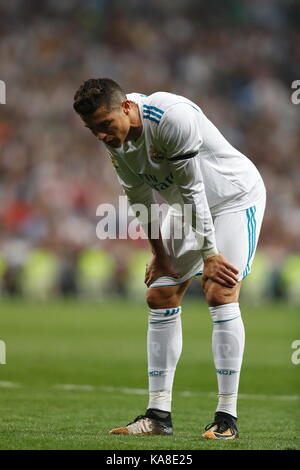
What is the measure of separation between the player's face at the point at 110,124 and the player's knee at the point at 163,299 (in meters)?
0.98

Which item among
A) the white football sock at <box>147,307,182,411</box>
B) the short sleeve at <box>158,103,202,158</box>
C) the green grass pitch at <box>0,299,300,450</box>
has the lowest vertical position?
the green grass pitch at <box>0,299,300,450</box>

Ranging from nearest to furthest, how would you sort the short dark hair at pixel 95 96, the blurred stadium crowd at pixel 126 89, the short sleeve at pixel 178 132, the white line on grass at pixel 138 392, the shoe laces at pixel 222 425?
the short dark hair at pixel 95 96, the short sleeve at pixel 178 132, the shoe laces at pixel 222 425, the white line on grass at pixel 138 392, the blurred stadium crowd at pixel 126 89

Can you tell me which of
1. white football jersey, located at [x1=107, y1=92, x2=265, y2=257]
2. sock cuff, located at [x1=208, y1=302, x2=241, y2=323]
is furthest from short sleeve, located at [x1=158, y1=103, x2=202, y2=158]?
sock cuff, located at [x1=208, y1=302, x2=241, y2=323]

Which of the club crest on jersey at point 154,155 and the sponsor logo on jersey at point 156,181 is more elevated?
the club crest on jersey at point 154,155

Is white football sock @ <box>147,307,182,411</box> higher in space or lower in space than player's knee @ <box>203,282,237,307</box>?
lower

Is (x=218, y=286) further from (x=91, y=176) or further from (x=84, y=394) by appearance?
(x=91, y=176)

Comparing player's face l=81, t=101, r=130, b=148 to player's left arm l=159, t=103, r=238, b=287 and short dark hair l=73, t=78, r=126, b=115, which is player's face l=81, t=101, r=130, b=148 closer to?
short dark hair l=73, t=78, r=126, b=115

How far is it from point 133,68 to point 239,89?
8.37ft

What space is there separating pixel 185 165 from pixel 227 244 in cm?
58

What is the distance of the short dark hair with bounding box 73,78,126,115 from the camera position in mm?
4785

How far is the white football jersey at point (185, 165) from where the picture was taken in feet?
16.3

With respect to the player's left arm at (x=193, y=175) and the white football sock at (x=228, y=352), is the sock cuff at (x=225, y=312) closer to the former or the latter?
the white football sock at (x=228, y=352)

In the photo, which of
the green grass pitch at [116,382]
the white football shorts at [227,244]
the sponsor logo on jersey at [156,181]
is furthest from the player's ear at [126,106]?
the green grass pitch at [116,382]
